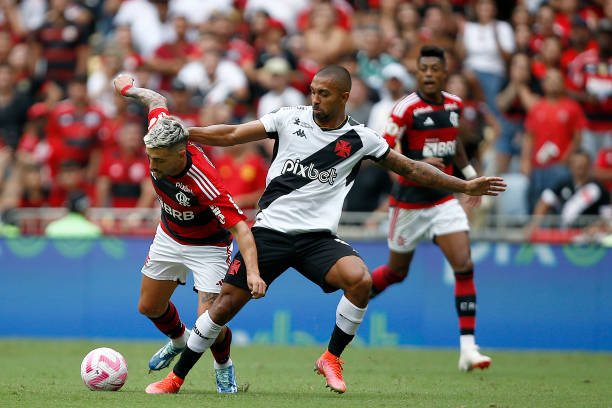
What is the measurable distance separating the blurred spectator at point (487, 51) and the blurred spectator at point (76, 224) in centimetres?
639

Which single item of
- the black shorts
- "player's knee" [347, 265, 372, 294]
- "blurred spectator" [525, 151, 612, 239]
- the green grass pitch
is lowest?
the green grass pitch

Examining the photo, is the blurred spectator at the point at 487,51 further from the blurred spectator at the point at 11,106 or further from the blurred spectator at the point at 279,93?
the blurred spectator at the point at 11,106

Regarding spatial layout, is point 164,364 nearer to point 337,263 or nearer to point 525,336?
point 337,263

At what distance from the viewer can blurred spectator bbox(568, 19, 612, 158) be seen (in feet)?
48.3

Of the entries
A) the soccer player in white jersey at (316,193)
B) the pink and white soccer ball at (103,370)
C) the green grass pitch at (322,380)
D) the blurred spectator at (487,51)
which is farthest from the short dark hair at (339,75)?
the blurred spectator at (487,51)

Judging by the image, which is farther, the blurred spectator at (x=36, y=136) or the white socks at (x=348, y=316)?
the blurred spectator at (x=36, y=136)

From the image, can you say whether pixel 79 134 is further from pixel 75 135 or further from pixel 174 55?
pixel 174 55

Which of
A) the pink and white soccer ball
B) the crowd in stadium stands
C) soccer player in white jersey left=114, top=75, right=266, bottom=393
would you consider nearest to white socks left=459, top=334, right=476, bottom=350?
soccer player in white jersey left=114, top=75, right=266, bottom=393

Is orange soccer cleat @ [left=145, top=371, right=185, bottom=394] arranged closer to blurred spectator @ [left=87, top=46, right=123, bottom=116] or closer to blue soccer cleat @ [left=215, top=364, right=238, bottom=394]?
blue soccer cleat @ [left=215, top=364, right=238, bottom=394]

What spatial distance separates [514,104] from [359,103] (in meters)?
2.50

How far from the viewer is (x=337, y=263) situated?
7.26 metres

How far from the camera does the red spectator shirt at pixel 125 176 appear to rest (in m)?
14.4

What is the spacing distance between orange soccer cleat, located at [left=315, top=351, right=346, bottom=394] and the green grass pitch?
A: 0.10 meters

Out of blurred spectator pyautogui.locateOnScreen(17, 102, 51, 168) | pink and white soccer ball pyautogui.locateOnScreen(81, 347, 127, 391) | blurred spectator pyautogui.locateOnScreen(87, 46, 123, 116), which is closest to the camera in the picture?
pink and white soccer ball pyautogui.locateOnScreen(81, 347, 127, 391)
